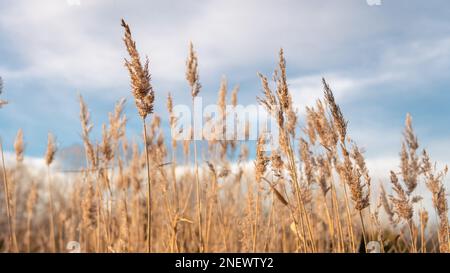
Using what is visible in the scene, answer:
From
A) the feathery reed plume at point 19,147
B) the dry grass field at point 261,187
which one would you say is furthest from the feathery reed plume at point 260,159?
the feathery reed plume at point 19,147

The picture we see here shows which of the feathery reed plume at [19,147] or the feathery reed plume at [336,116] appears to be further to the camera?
the feathery reed plume at [19,147]

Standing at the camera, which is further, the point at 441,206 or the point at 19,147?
the point at 19,147

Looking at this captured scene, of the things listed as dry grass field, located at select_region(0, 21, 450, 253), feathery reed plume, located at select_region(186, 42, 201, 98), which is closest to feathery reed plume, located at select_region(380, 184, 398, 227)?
dry grass field, located at select_region(0, 21, 450, 253)

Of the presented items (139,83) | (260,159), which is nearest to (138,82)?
(139,83)

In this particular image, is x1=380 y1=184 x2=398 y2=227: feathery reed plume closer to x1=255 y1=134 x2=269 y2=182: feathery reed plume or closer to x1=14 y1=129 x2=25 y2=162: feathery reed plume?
x1=255 y1=134 x2=269 y2=182: feathery reed plume

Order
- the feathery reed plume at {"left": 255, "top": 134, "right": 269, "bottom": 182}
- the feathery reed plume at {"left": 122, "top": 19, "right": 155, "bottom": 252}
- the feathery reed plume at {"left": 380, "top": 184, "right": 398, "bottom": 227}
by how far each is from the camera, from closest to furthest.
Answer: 1. the feathery reed plume at {"left": 122, "top": 19, "right": 155, "bottom": 252}
2. the feathery reed plume at {"left": 255, "top": 134, "right": 269, "bottom": 182}
3. the feathery reed plume at {"left": 380, "top": 184, "right": 398, "bottom": 227}

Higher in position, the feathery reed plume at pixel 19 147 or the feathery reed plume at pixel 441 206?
the feathery reed plume at pixel 19 147

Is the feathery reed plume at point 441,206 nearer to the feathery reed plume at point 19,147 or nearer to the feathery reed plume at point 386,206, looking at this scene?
the feathery reed plume at point 386,206

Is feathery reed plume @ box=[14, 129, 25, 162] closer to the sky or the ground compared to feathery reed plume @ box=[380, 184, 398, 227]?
closer to the sky

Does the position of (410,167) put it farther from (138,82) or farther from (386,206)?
(138,82)

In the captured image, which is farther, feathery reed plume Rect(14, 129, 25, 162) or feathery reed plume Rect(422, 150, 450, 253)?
feathery reed plume Rect(14, 129, 25, 162)
